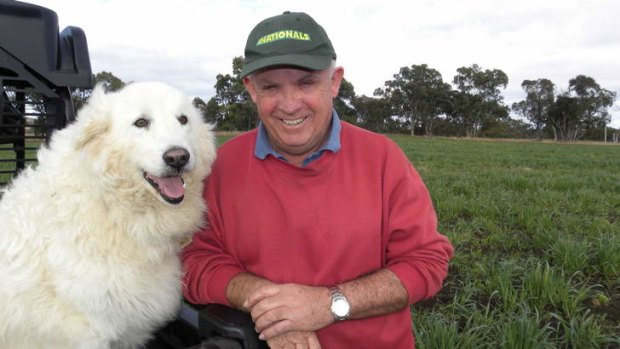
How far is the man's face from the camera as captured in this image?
2203mm

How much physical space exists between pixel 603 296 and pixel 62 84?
4156mm

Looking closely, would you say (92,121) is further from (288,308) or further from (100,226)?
(288,308)

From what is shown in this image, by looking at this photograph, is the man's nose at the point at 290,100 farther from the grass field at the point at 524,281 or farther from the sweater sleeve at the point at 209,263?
the grass field at the point at 524,281

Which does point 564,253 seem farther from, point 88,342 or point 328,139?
point 88,342

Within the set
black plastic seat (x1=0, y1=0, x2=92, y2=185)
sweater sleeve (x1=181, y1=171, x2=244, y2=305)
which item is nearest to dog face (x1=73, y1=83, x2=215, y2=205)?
sweater sleeve (x1=181, y1=171, x2=244, y2=305)

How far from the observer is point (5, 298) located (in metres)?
1.90

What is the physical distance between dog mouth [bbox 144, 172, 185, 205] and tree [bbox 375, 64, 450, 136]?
2634 inches

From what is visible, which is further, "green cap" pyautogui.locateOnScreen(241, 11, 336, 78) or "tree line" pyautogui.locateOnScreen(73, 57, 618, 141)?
"tree line" pyautogui.locateOnScreen(73, 57, 618, 141)

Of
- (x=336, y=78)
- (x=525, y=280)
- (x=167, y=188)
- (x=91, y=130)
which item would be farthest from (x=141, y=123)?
(x=525, y=280)

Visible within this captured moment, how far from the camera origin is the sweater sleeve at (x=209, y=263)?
7.02 ft

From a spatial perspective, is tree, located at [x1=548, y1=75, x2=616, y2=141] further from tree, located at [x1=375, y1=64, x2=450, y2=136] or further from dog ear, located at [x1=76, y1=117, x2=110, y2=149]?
dog ear, located at [x1=76, y1=117, x2=110, y2=149]

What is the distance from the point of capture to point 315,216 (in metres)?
2.13

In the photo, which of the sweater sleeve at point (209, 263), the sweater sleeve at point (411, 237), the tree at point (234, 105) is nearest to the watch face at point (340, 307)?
the sweater sleeve at point (411, 237)

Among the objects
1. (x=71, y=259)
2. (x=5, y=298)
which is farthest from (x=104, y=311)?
(x=5, y=298)
